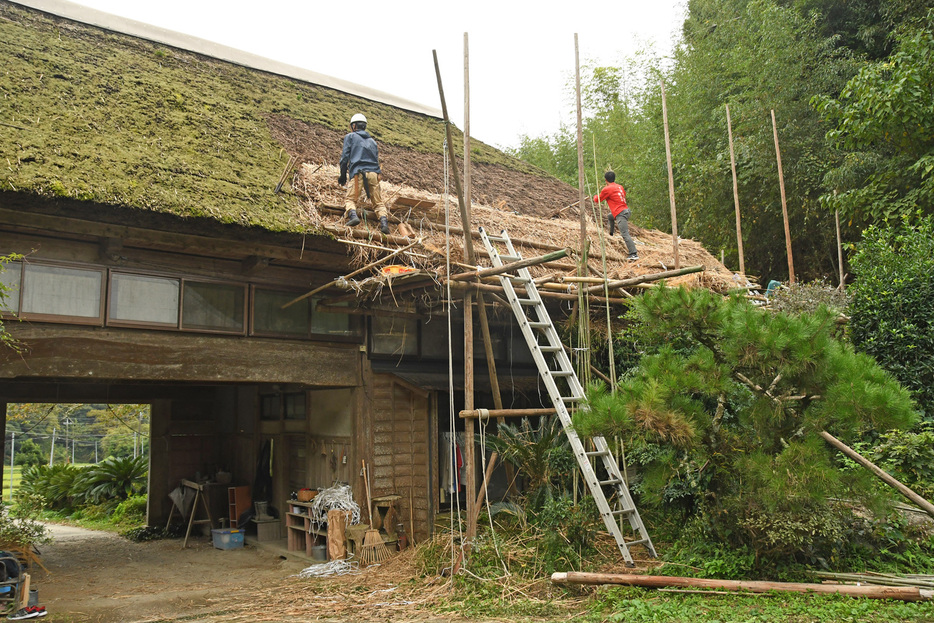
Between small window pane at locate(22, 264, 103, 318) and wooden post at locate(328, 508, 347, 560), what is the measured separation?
3009 mm

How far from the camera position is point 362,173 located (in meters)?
6.48

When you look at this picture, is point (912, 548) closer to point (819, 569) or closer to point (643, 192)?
point (819, 569)

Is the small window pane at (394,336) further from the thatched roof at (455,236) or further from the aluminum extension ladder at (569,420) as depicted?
the aluminum extension ladder at (569,420)

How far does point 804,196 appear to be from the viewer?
12.0 meters

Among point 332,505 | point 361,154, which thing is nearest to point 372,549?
point 332,505

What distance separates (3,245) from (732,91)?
1288 cm

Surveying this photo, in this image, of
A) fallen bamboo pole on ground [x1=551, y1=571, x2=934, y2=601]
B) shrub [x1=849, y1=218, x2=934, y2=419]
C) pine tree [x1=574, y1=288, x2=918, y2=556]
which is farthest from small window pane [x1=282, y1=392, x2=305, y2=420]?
shrub [x1=849, y1=218, x2=934, y2=419]

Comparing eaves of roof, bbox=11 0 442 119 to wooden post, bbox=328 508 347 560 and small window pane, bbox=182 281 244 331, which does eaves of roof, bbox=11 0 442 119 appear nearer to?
small window pane, bbox=182 281 244 331

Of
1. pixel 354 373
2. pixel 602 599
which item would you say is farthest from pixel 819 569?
pixel 354 373

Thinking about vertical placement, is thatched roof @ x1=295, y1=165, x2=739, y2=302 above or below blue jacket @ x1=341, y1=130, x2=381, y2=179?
below

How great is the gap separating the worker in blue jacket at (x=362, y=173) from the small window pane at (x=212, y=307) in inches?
55.8

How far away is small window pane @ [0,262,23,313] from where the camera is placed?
5477 millimetres

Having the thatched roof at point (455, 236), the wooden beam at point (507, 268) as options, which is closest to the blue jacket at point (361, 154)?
the thatched roof at point (455, 236)

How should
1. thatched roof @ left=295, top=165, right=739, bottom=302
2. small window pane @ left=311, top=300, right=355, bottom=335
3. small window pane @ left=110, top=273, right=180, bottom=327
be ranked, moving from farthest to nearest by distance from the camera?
small window pane @ left=311, top=300, right=355, bottom=335 < thatched roof @ left=295, top=165, right=739, bottom=302 < small window pane @ left=110, top=273, right=180, bottom=327
